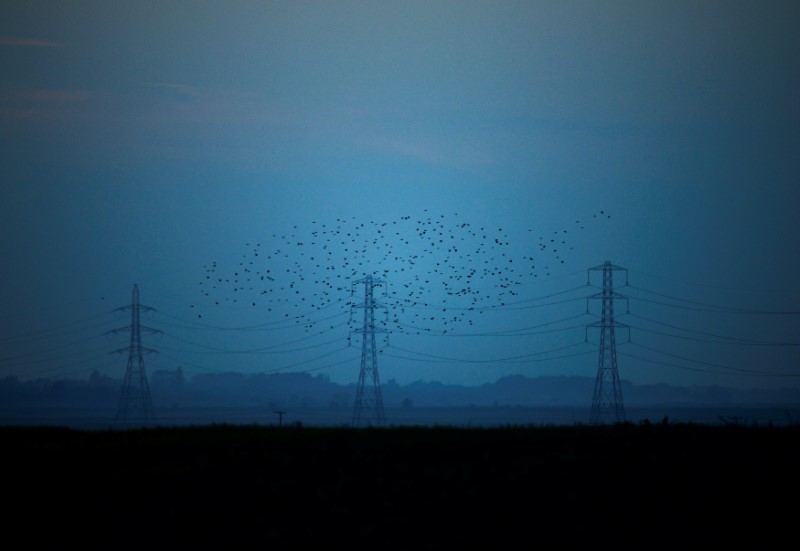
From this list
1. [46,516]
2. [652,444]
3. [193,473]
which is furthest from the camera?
[652,444]

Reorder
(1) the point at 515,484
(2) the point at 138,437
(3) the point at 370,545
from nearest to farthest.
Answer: (3) the point at 370,545
(1) the point at 515,484
(2) the point at 138,437

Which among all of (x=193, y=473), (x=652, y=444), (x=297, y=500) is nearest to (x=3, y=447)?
(x=193, y=473)

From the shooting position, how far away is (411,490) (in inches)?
1156

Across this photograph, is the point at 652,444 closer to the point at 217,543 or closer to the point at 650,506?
the point at 650,506

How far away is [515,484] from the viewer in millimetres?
29844

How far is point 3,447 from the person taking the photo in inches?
1478

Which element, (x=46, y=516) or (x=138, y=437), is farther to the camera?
(x=138, y=437)

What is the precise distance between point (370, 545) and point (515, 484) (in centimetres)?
672

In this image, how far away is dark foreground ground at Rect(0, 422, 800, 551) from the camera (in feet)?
84.5

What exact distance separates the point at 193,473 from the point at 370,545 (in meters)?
9.58

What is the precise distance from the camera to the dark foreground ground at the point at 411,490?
2575 centimetres

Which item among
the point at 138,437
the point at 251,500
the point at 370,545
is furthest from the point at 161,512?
the point at 138,437

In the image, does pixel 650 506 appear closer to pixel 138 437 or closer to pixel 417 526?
pixel 417 526

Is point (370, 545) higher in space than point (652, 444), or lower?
lower
